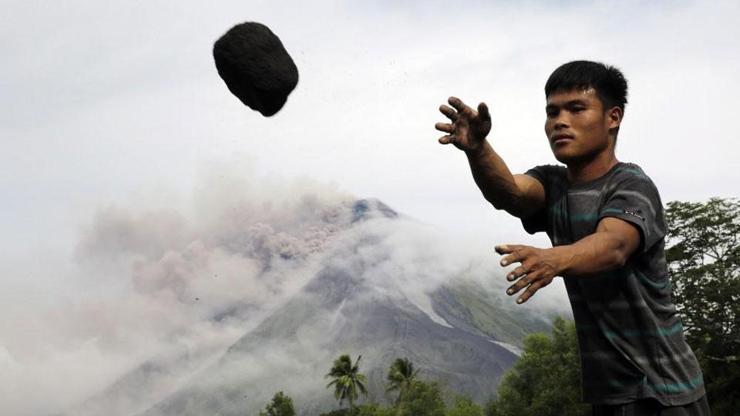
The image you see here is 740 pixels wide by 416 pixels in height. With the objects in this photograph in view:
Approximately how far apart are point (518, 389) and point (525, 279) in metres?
52.2

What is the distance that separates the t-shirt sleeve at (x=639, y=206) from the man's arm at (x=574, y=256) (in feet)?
0.15

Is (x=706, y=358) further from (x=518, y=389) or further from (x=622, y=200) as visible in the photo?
(x=622, y=200)

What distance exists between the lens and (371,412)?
70.7 metres

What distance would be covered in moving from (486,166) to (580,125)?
56cm

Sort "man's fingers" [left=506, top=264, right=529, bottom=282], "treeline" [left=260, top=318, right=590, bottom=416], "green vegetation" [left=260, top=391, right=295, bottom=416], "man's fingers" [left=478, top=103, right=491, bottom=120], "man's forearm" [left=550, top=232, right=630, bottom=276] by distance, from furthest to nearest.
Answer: "green vegetation" [left=260, top=391, right=295, bottom=416] < "treeline" [left=260, top=318, right=590, bottom=416] < "man's fingers" [left=478, top=103, right=491, bottom=120] < "man's forearm" [left=550, top=232, right=630, bottom=276] < "man's fingers" [left=506, top=264, right=529, bottom=282]

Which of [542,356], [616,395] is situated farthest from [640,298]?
[542,356]

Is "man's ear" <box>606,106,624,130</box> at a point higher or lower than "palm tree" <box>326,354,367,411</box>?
lower

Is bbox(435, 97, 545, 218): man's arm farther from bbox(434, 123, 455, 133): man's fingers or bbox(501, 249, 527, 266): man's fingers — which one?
bbox(501, 249, 527, 266): man's fingers

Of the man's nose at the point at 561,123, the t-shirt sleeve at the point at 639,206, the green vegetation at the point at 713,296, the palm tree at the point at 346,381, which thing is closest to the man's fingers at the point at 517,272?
the t-shirt sleeve at the point at 639,206

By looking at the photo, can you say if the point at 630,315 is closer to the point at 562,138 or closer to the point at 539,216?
the point at 539,216

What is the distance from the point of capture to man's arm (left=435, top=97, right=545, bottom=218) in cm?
409

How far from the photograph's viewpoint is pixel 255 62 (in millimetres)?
6297

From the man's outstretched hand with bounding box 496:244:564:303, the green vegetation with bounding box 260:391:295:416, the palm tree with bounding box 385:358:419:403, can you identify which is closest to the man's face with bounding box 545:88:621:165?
the man's outstretched hand with bounding box 496:244:564:303

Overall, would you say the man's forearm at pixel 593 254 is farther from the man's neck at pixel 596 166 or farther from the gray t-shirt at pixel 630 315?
the man's neck at pixel 596 166
